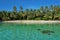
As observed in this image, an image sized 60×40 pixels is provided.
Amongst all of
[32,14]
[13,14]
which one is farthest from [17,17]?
[32,14]

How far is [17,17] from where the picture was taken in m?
81.1

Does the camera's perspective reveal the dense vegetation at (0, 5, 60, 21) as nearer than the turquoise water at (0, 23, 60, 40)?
No

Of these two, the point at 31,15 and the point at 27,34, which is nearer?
the point at 27,34

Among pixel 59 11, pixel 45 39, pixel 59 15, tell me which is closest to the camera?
pixel 45 39

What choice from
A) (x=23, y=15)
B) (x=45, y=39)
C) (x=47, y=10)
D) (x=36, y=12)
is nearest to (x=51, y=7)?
(x=47, y=10)

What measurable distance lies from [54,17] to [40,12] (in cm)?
1154

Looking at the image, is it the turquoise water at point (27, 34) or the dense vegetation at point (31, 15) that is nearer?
the turquoise water at point (27, 34)

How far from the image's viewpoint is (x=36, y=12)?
8281cm

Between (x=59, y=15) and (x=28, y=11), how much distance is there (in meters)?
18.9

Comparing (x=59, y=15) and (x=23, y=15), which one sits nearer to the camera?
(x=59, y=15)

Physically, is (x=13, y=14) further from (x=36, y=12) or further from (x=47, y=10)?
(x=47, y=10)

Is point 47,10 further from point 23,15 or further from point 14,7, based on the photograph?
point 14,7

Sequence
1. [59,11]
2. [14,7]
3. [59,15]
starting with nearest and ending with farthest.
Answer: [59,15]
[59,11]
[14,7]

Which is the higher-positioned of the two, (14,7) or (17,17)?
(14,7)
